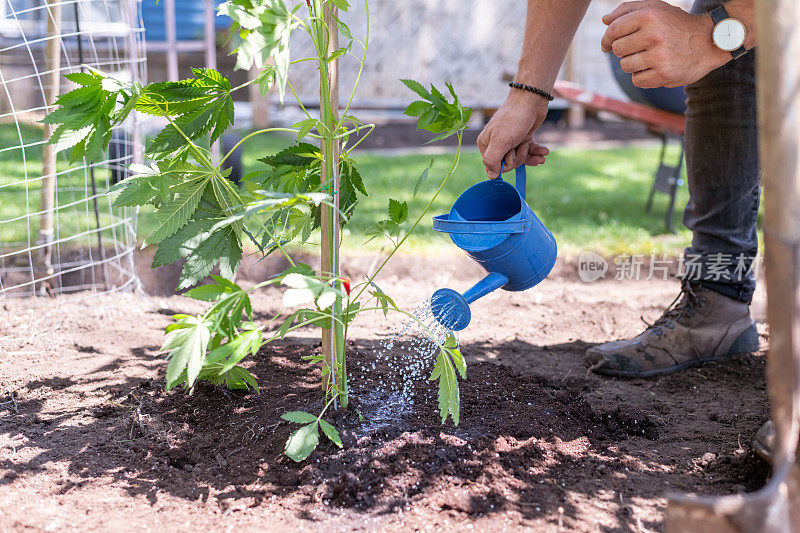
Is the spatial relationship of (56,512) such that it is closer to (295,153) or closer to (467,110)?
(295,153)

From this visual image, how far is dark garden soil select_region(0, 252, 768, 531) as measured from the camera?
1.37m

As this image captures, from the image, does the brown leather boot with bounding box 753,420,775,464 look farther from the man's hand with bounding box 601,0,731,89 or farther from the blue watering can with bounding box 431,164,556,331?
the man's hand with bounding box 601,0,731,89

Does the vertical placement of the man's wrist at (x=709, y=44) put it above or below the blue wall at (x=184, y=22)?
below

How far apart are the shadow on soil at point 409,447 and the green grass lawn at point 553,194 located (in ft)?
3.76

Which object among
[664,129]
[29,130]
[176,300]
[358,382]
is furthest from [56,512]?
[29,130]

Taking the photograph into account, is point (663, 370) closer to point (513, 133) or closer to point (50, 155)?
point (513, 133)

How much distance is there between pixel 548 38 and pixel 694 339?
1.09 meters

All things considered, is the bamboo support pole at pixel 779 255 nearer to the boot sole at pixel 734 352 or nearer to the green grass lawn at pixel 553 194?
the boot sole at pixel 734 352

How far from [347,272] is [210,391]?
53.0 inches

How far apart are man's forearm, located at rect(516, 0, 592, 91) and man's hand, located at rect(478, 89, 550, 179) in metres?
0.06

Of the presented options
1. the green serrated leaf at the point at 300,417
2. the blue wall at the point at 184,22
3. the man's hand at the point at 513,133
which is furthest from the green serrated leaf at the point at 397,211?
the blue wall at the point at 184,22

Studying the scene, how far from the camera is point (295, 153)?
1.55 metres

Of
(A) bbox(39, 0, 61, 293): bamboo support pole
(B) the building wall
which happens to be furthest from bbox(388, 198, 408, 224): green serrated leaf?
(B) the building wall

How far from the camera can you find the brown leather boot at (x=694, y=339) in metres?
2.24
